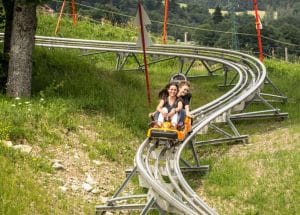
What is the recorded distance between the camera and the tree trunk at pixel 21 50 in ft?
47.0

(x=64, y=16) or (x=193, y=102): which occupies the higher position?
(x=64, y=16)

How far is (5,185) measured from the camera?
984 centimetres

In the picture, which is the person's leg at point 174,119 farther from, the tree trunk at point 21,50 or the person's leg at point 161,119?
the tree trunk at point 21,50

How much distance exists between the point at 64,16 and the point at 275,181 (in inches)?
1017

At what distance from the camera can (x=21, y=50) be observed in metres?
14.4

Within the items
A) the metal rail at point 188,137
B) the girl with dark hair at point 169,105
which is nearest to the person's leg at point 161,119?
the girl with dark hair at point 169,105

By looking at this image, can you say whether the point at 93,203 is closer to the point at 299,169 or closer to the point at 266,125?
the point at 299,169

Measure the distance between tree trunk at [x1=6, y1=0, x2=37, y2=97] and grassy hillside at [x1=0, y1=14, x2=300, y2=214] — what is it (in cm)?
49

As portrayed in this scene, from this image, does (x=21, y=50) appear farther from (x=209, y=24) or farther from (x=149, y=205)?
(x=209, y=24)

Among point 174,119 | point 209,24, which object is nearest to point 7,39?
point 174,119

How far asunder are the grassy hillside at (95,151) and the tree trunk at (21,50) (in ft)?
1.61

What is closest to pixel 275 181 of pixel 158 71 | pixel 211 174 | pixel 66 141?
pixel 211 174

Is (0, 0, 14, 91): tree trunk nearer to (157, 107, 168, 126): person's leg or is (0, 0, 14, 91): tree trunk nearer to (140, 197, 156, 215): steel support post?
(157, 107, 168, 126): person's leg

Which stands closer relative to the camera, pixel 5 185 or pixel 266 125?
pixel 5 185
